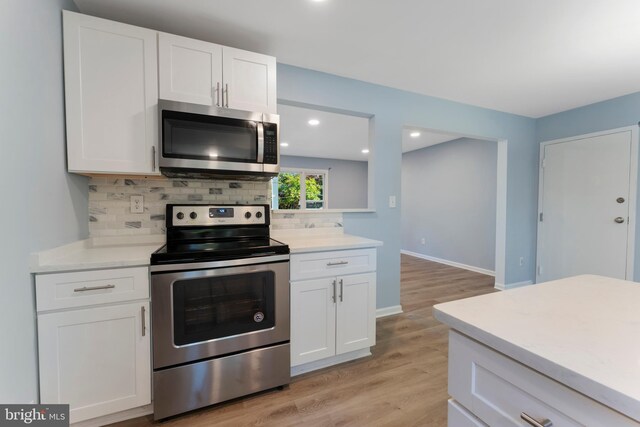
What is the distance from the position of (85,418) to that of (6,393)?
423mm

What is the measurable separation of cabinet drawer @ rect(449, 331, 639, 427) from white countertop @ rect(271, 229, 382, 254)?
3.70 ft

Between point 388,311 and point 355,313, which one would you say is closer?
point 355,313

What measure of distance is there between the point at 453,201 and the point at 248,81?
4404 millimetres

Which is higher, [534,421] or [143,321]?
[534,421]

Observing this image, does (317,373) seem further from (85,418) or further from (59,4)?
(59,4)

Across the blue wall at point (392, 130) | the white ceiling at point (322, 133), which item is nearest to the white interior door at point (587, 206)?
the blue wall at point (392, 130)

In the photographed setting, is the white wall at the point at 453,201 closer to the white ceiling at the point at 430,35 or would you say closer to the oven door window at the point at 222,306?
the white ceiling at the point at 430,35

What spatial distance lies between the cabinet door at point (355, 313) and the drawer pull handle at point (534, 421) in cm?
134

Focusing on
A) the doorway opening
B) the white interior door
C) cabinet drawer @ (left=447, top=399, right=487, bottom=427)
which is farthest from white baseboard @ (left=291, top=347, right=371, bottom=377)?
the white interior door

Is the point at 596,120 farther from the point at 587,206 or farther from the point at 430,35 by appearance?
the point at 430,35

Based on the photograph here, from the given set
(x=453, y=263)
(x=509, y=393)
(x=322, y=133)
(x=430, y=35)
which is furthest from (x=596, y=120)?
(x=509, y=393)

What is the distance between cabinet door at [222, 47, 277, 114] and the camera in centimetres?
179

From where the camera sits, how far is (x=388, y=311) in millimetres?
2818

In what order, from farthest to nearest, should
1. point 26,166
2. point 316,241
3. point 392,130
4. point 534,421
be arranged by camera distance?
point 392,130
point 316,241
point 26,166
point 534,421
